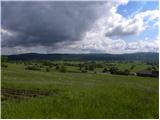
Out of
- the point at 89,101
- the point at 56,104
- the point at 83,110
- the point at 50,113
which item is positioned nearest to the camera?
the point at 50,113

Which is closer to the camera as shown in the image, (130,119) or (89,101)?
(130,119)

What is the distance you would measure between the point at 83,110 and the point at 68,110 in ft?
1.77

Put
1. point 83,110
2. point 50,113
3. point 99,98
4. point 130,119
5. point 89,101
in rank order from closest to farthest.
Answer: point 130,119
point 50,113
point 83,110
point 89,101
point 99,98

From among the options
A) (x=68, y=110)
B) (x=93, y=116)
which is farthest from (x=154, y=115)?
(x=68, y=110)

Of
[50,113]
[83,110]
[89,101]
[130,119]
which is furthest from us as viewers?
[89,101]

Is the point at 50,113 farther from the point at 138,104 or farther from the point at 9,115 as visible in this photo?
the point at 138,104

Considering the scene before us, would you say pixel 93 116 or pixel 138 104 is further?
pixel 138 104

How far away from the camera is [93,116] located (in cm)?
938

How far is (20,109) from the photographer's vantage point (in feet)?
32.9

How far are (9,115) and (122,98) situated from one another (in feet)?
19.6

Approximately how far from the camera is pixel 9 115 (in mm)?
8875

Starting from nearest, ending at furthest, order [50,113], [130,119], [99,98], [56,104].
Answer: [130,119]
[50,113]
[56,104]
[99,98]

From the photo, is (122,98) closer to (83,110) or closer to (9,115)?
(83,110)

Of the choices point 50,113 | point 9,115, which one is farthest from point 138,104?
point 9,115
